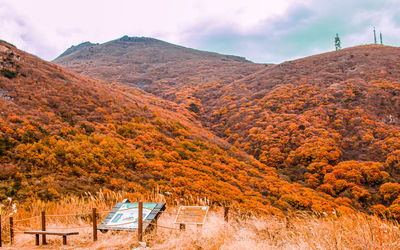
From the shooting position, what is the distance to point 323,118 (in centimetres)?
2731

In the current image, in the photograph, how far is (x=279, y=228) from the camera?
6559 mm

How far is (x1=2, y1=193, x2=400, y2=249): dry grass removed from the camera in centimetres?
473

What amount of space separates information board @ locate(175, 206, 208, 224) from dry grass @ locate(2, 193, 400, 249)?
317 millimetres

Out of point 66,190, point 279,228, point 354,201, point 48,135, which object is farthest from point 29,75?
point 354,201

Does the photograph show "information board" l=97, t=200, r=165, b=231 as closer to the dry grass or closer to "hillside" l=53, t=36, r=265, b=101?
the dry grass

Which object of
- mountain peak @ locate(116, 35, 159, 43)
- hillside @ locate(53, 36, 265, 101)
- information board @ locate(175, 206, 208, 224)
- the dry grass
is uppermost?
mountain peak @ locate(116, 35, 159, 43)

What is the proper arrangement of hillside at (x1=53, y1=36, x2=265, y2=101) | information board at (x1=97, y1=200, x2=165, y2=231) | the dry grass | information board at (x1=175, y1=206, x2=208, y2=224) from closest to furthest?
the dry grass → information board at (x1=97, y1=200, x2=165, y2=231) → information board at (x1=175, y1=206, x2=208, y2=224) → hillside at (x1=53, y1=36, x2=265, y2=101)

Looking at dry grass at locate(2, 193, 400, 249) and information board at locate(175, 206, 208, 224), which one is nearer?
dry grass at locate(2, 193, 400, 249)

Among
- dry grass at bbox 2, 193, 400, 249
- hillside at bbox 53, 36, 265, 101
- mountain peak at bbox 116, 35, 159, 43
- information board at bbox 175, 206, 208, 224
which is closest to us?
dry grass at bbox 2, 193, 400, 249

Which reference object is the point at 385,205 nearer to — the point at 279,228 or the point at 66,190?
the point at 279,228

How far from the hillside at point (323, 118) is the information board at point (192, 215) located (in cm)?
1231

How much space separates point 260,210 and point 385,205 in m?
8.40

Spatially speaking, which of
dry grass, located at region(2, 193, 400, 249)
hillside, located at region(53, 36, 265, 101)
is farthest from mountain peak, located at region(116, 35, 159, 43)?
dry grass, located at region(2, 193, 400, 249)

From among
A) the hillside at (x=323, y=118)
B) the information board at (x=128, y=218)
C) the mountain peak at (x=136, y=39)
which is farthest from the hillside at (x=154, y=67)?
the information board at (x=128, y=218)
